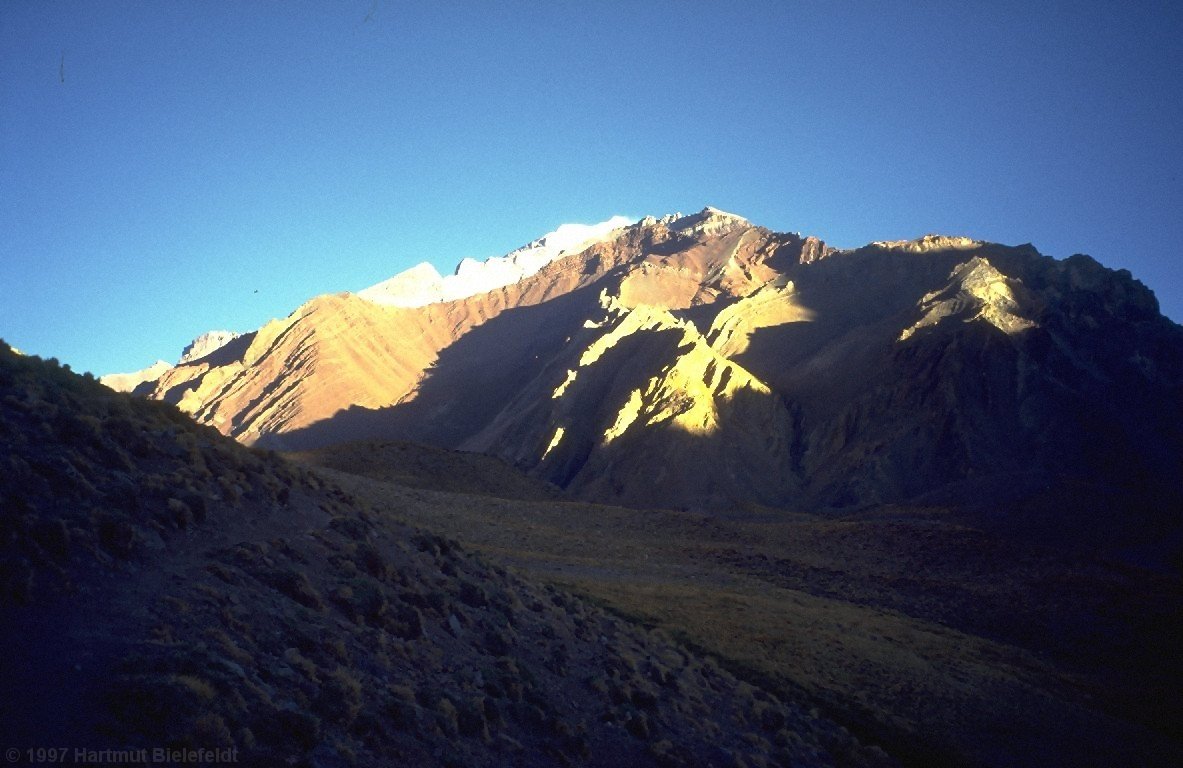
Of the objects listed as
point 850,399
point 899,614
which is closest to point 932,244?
point 850,399

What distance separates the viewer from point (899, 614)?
29.3 meters

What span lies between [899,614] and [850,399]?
46.2m

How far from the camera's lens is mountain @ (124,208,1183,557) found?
206ft

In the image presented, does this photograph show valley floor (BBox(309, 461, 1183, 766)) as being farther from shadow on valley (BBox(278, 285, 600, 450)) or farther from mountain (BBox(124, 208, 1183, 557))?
shadow on valley (BBox(278, 285, 600, 450))

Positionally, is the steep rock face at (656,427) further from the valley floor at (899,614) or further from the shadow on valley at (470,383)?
the valley floor at (899,614)

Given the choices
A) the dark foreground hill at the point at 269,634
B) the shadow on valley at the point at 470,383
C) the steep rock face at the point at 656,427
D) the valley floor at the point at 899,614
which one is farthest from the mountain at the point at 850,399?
the dark foreground hill at the point at 269,634

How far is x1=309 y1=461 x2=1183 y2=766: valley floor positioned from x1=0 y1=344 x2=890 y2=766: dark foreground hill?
3.75 m

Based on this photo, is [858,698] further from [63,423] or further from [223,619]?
[63,423]

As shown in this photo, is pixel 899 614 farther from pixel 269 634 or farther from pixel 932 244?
pixel 932 244

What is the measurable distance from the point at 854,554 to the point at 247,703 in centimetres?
3462

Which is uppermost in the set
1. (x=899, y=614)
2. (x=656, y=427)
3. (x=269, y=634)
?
(x=656, y=427)

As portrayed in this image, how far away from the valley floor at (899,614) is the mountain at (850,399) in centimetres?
1159

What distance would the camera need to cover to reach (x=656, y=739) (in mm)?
11992

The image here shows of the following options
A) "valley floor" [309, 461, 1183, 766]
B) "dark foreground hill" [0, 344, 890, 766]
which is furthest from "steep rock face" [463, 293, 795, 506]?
"dark foreground hill" [0, 344, 890, 766]
